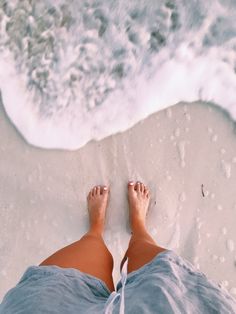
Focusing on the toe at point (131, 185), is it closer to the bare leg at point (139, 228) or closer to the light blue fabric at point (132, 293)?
the bare leg at point (139, 228)

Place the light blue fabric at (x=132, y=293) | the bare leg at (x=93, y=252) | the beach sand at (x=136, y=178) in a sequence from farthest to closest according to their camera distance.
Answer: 1. the beach sand at (x=136, y=178)
2. the bare leg at (x=93, y=252)
3. the light blue fabric at (x=132, y=293)

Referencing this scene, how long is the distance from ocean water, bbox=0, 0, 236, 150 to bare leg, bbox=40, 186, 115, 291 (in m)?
0.21

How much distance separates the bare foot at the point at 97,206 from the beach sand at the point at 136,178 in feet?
0.12

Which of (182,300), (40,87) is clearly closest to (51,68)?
(40,87)

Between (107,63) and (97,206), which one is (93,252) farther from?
(107,63)

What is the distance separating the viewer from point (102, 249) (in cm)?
134

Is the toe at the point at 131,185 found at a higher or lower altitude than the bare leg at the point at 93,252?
higher

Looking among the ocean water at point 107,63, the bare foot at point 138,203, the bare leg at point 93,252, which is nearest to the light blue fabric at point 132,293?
the bare leg at point 93,252

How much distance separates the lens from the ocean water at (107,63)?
5.12ft

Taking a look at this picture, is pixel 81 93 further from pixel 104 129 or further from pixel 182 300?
pixel 182 300

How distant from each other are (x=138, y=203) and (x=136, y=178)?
0.31 feet

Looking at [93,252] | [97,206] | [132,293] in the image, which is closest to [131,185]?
[97,206]

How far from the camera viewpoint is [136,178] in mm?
1561

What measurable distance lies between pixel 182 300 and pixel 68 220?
73cm
